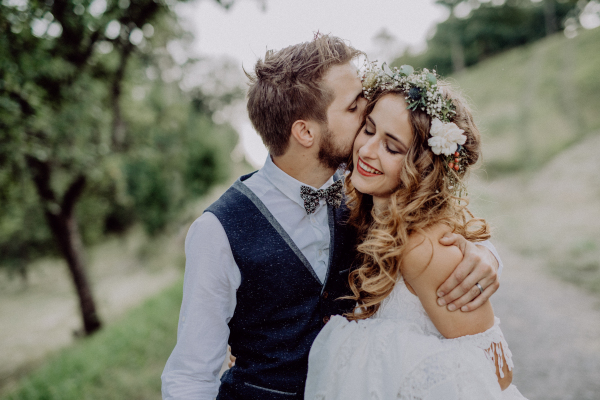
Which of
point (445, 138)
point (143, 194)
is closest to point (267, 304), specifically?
point (445, 138)

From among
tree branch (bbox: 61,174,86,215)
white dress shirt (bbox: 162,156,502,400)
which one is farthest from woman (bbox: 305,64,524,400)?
tree branch (bbox: 61,174,86,215)

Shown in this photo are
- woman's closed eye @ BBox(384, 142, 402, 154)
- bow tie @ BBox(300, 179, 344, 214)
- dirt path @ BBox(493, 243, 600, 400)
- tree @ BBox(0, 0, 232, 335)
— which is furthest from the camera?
tree @ BBox(0, 0, 232, 335)

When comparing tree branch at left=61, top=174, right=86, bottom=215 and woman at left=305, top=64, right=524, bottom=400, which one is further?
tree branch at left=61, top=174, right=86, bottom=215

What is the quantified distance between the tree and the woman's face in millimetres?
4164

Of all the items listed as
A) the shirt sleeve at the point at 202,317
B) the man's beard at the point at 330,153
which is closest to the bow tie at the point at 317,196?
the man's beard at the point at 330,153

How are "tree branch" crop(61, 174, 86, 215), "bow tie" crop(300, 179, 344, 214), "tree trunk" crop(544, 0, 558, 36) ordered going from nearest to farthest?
1. "bow tie" crop(300, 179, 344, 214)
2. "tree branch" crop(61, 174, 86, 215)
3. "tree trunk" crop(544, 0, 558, 36)

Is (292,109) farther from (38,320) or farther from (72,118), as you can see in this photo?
(38,320)

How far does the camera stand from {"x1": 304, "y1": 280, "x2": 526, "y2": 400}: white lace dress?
158 cm

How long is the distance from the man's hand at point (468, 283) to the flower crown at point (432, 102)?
0.47 meters

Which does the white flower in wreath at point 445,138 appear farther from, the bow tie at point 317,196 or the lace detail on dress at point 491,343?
the lace detail on dress at point 491,343

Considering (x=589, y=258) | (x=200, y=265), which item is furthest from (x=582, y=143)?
(x=200, y=265)

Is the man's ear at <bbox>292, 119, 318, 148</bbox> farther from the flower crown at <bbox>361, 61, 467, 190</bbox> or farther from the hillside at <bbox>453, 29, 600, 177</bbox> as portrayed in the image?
the hillside at <bbox>453, 29, 600, 177</bbox>

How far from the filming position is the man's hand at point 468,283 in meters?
1.67

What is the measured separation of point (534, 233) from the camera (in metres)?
9.20
